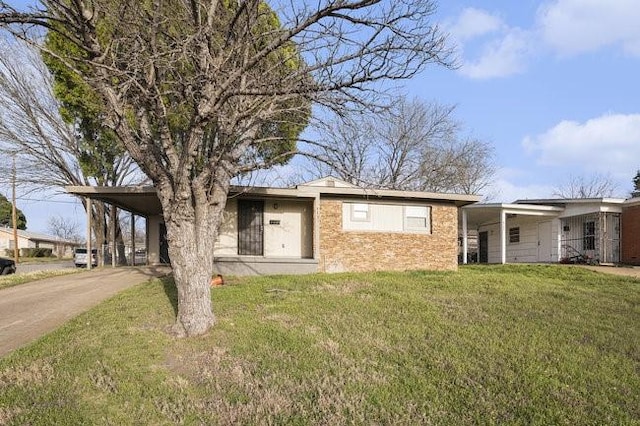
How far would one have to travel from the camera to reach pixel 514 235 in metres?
22.7

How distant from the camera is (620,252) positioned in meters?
18.7

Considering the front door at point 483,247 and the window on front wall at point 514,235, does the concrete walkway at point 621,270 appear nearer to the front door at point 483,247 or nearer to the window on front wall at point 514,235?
the window on front wall at point 514,235

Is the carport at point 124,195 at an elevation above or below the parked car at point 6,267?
above

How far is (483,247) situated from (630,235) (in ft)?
25.1

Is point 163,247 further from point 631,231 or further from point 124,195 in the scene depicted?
point 631,231

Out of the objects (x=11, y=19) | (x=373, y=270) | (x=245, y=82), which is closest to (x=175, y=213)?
(x=245, y=82)

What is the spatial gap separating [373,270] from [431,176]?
1705 cm

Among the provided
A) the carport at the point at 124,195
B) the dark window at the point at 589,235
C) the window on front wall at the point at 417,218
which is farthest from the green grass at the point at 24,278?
the dark window at the point at 589,235

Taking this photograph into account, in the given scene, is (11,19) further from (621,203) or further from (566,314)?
(621,203)

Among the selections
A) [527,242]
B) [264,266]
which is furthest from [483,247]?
[264,266]

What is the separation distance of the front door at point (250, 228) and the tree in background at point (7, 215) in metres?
50.9

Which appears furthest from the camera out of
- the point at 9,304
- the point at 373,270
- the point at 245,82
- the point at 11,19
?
the point at 373,270

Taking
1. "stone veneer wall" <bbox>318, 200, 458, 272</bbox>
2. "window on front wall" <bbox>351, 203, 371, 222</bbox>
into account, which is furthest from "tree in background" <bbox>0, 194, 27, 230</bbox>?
"window on front wall" <bbox>351, 203, 371, 222</bbox>

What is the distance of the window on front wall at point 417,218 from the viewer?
52.0 ft
